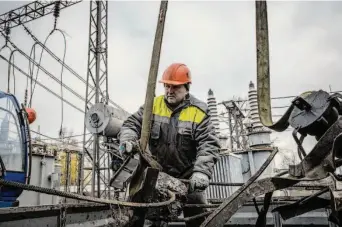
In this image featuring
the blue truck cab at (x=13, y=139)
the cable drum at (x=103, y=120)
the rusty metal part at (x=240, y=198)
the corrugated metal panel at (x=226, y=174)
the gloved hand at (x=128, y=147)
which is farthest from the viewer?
the cable drum at (x=103, y=120)

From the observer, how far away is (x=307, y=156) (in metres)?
1.95

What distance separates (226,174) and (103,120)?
193 inches

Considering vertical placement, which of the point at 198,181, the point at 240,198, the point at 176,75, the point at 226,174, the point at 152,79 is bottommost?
the point at 240,198

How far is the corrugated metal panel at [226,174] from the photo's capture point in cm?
922

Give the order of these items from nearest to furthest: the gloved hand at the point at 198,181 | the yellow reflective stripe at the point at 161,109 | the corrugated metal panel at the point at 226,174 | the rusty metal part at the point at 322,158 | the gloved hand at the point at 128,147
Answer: the rusty metal part at the point at 322,158
the gloved hand at the point at 128,147
the gloved hand at the point at 198,181
the yellow reflective stripe at the point at 161,109
the corrugated metal panel at the point at 226,174

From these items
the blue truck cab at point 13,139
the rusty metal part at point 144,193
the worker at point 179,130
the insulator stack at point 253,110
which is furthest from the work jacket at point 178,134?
the insulator stack at point 253,110

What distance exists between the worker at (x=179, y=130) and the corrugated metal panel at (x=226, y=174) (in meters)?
6.19

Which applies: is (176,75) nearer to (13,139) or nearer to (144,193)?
(144,193)

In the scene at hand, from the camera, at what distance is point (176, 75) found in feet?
10.8

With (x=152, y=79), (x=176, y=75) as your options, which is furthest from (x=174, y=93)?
(x=152, y=79)

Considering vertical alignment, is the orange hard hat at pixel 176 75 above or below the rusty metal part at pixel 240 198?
above

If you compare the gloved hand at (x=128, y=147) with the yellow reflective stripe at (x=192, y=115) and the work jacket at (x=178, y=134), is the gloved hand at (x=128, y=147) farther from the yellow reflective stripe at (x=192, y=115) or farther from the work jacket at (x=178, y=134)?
the yellow reflective stripe at (x=192, y=115)

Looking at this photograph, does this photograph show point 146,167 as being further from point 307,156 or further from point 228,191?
point 228,191

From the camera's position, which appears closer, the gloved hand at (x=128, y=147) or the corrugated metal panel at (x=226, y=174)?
the gloved hand at (x=128, y=147)
